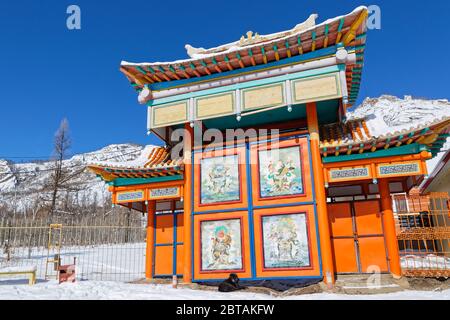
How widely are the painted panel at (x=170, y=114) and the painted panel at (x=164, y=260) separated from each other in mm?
4437

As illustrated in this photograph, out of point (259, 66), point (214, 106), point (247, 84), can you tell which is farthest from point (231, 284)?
point (259, 66)

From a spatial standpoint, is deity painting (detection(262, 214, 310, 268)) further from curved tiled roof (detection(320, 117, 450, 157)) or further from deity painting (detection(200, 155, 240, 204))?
curved tiled roof (detection(320, 117, 450, 157))

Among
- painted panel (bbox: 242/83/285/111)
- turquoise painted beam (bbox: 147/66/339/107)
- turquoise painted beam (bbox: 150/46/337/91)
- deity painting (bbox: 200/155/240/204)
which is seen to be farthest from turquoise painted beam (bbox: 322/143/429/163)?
turquoise painted beam (bbox: 150/46/337/91)

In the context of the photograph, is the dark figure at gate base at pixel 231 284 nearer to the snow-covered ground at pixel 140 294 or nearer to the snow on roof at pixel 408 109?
the snow-covered ground at pixel 140 294

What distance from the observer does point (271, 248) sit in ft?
32.7

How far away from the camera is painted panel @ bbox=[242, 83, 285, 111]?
1039cm

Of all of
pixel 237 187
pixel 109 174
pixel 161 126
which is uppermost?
pixel 161 126

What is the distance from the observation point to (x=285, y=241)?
9859mm

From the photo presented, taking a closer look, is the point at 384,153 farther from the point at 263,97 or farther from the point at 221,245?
the point at 221,245

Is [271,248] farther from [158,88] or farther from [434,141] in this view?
[158,88]

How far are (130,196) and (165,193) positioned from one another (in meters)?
1.36

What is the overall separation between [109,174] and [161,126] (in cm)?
251
